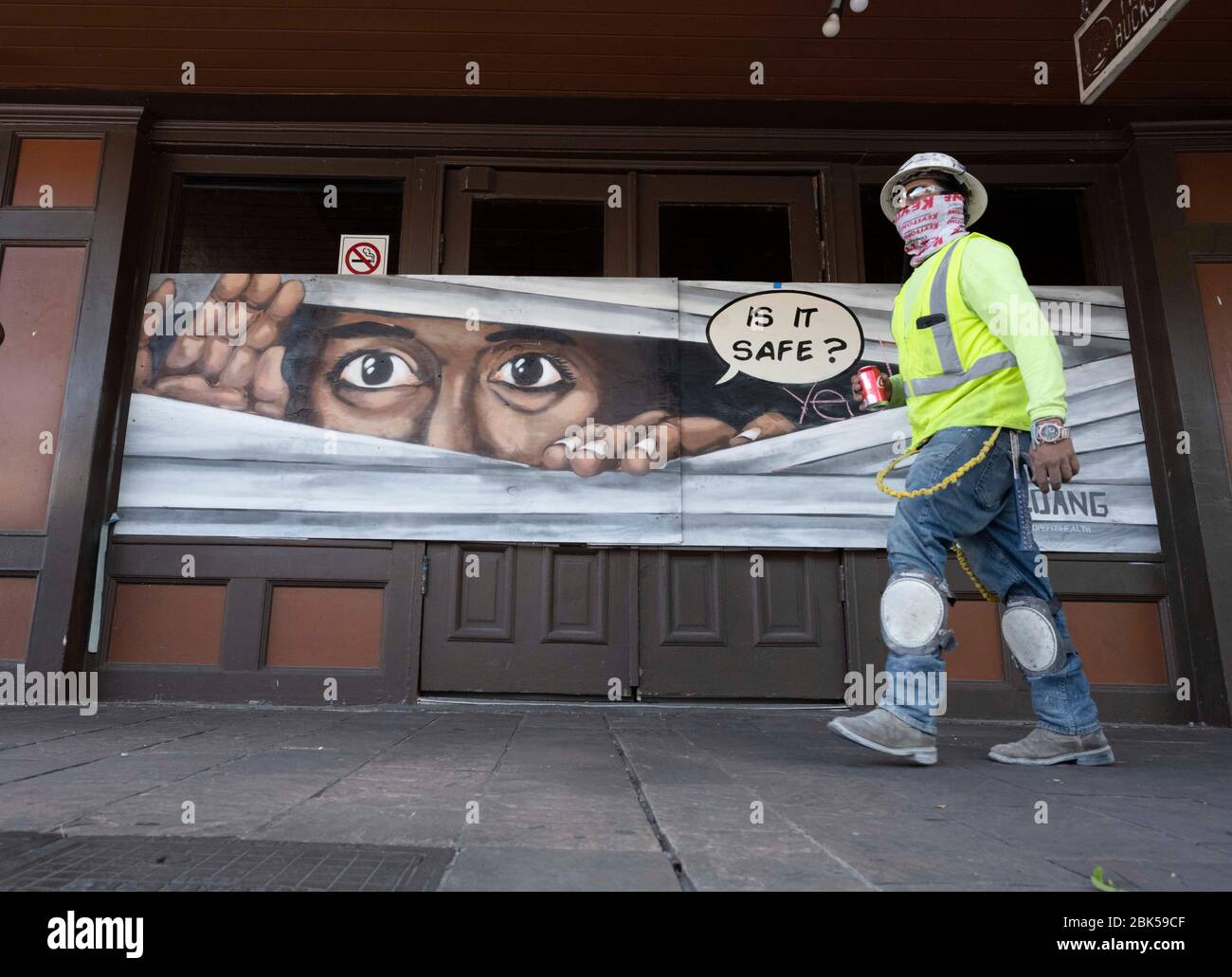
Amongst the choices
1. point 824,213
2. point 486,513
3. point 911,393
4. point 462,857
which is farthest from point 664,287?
point 462,857

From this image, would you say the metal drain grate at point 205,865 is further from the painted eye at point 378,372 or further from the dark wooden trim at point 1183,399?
the dark wooden trim at point 1183,399

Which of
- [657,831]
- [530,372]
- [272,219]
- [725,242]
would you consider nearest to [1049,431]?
[657,831]

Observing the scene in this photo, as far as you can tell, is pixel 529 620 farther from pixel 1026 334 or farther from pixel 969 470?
pixel 1026 334

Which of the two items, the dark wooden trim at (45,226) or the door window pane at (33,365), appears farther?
the dark wooden trim at (45,226)

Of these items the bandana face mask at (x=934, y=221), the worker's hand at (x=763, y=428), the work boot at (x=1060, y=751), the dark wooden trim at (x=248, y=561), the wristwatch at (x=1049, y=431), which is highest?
the bandana face mask at (x=934, y=221)

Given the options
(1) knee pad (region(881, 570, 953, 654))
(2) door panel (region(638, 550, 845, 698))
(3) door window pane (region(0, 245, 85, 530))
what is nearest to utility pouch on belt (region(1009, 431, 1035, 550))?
(1) knee pad (region(881, 570, 953, 654))

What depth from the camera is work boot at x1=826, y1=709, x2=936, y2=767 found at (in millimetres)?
2346

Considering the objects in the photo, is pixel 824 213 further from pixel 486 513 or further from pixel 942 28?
pixel 486 513

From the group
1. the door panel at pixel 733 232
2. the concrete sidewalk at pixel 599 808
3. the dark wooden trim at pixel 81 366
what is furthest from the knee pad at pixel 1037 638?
the dark wooden trim at pixel 81 366

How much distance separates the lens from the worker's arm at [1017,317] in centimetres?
232

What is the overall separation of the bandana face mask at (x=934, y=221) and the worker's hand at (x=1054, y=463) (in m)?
0.80

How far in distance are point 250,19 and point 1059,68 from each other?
163 inches
